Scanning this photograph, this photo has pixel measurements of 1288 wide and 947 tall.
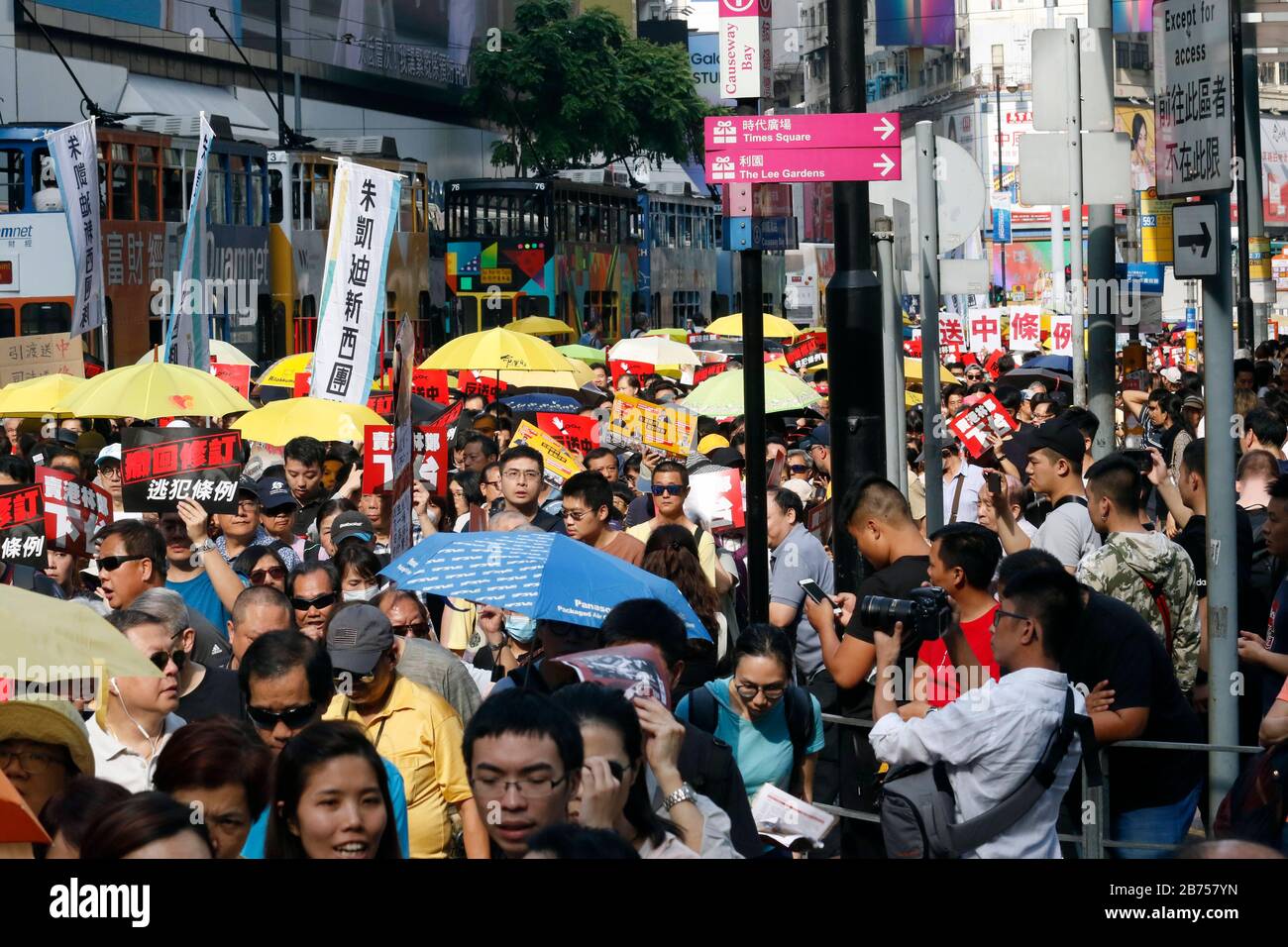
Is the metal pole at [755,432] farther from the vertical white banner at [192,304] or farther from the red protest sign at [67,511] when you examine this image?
the vertical white banner at [192,304]

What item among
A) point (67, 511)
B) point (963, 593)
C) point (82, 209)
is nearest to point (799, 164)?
point (963, 593)

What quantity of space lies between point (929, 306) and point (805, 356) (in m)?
14.7

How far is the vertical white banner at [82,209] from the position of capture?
18422 mm

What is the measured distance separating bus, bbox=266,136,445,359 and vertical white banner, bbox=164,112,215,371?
41.9ft

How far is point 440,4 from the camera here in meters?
70.0

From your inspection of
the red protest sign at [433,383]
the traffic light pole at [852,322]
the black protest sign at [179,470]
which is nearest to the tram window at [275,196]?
the red protest sign at [433,383]

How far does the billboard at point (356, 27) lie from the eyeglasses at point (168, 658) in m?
43.6

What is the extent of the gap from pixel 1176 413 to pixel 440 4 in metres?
58.2

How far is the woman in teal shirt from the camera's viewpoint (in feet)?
18.7

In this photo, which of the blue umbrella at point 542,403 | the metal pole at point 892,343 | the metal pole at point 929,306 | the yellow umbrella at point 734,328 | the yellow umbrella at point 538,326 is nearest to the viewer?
the metal pole at point 929,306

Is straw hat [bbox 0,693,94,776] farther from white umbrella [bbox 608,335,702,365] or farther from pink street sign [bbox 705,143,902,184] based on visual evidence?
white umbrella [bbox 608,335,702,365]

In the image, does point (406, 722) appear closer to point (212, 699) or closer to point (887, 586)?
point (212, 699)
